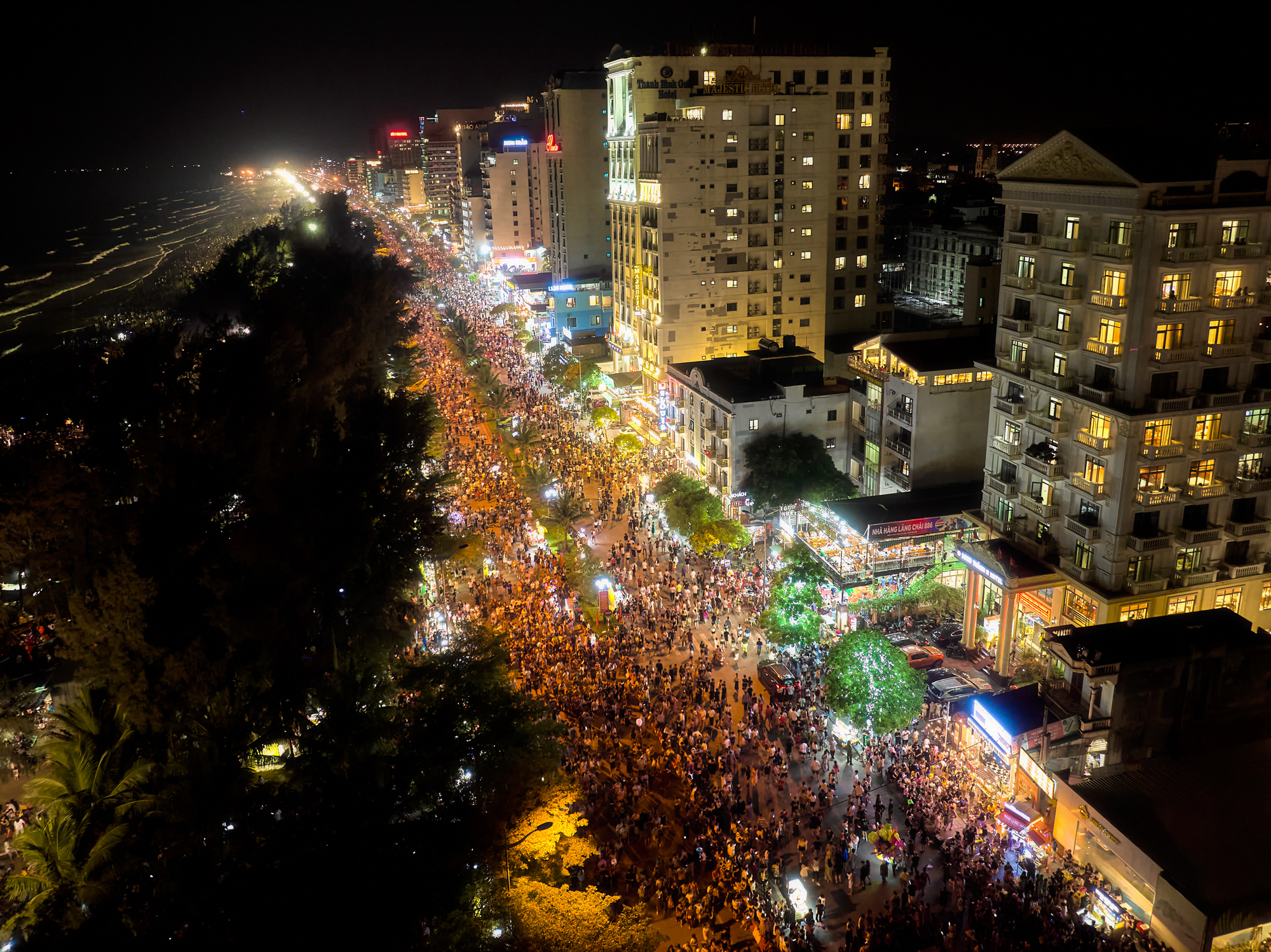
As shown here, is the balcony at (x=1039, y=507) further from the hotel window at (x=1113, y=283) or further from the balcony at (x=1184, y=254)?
the balcony at (x=1184, y=254)

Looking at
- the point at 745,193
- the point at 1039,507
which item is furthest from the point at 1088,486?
the point at 745,193

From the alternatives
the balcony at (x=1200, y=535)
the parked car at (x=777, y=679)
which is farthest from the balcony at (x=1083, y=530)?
the parked car at (x=777, y=679)

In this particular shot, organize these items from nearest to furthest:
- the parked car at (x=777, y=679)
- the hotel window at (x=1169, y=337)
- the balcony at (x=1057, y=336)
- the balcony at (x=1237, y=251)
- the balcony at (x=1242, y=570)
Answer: the balcony at (x=1237, y=251) → the hotel window at (x=1169, y=337) → the parked car at (x=777, y=679) → the balcony at (x=1242, y=570) → the balcony at (x=1057, y=336)

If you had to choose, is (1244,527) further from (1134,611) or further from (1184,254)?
(1184,254)

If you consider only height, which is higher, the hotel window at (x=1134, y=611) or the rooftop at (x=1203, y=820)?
the hotel window at (x=1134, y=611)

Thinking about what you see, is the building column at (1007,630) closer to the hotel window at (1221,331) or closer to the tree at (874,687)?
the tree at (874,687)

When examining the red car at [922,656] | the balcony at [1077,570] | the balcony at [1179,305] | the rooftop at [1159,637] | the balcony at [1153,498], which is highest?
the balcony at [1179,305]

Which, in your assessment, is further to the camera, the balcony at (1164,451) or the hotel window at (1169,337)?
the balcony at (1164,451)

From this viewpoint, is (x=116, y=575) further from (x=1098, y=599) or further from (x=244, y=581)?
(x=1098, y=599)

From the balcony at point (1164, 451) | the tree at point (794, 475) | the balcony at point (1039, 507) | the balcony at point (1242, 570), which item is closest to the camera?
the balcony at point (1164, 451)
